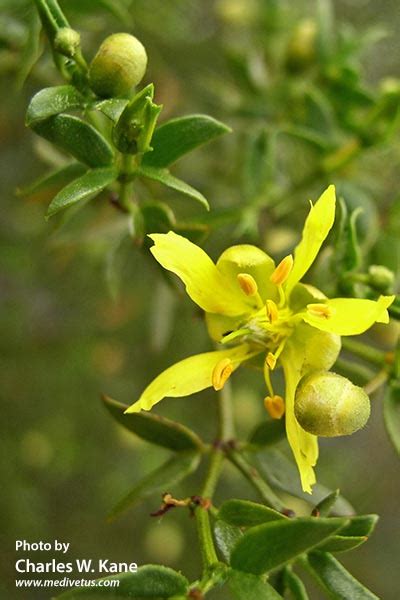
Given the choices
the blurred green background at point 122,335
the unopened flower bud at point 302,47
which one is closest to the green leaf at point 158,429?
the blurred green background at point 122,335

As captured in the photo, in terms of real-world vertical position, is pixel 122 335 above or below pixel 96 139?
below

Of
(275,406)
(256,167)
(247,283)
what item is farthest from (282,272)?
(256,167)

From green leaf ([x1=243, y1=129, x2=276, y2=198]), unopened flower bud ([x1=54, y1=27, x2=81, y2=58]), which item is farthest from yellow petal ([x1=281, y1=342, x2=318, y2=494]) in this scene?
green leaf ([x1=243, y1=129, x2=276, y2=198])

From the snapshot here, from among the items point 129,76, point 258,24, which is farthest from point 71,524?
point 129,76

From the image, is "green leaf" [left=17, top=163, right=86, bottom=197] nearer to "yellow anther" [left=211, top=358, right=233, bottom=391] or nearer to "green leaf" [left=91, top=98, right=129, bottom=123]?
"green leaf" [left=91, top=98, right=129, bottom=123]

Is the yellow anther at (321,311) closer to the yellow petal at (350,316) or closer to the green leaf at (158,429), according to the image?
the yellow petal at (350,316)

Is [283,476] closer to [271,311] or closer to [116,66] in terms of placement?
[271,311]
